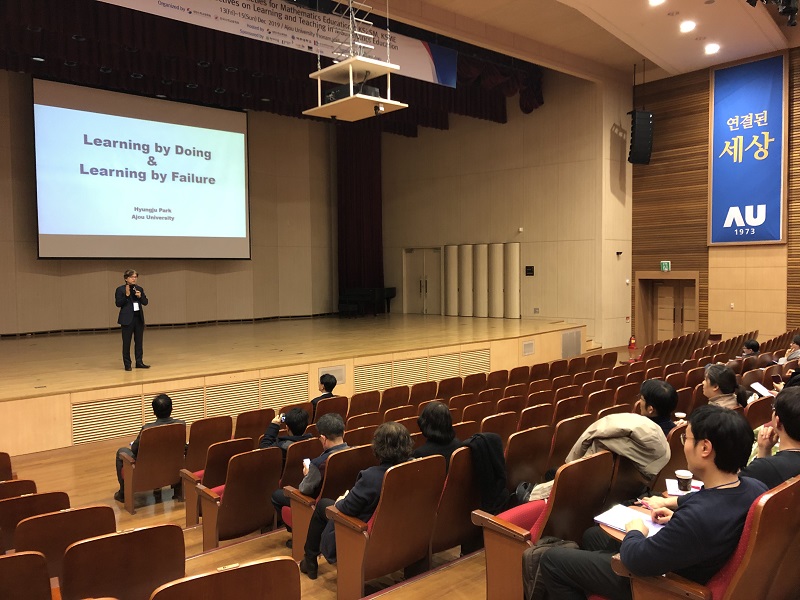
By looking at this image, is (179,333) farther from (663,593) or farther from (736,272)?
(663,593)

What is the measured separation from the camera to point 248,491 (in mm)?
3533

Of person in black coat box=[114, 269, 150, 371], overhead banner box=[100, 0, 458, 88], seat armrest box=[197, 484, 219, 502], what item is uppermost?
overhead banner box=[100, 0, 458, 88]

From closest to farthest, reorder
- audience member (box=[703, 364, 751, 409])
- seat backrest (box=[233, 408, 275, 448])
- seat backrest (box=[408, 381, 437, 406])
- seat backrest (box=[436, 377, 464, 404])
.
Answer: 1. audience member (box=[703, 364, 751, 409])
2. seat backrest (box=[233, 408, 275, 448])
3. seat backrest (box=[408, 381, 437, 406])
4. seat backrest (box=[436, 377, 464, 404])

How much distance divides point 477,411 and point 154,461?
8.14 feet

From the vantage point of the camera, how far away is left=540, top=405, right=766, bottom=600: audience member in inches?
68.7

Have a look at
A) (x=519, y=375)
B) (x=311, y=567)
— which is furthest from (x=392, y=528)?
(x=519, y=375)

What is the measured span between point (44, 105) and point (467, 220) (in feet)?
30.3

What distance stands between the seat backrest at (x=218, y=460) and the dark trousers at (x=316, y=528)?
982 mm

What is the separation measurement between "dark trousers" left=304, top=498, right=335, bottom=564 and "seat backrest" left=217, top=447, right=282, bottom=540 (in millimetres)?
589

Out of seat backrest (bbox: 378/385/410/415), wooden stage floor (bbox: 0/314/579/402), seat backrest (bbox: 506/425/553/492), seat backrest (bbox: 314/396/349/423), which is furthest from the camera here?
wooden stage floor (bbox: 0/314/579/402)

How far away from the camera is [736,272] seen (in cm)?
1183

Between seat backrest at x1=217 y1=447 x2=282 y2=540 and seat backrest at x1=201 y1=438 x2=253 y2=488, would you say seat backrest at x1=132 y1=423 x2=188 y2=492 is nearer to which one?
seat backrest at x1=201 y1=438 x2=253 y2=488

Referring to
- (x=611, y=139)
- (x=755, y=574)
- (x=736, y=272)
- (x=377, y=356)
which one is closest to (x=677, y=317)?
(x=736, y=272)

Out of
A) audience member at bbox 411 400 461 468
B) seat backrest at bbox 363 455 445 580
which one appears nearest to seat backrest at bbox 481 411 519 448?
audience member at bbox 411 400 461 468
